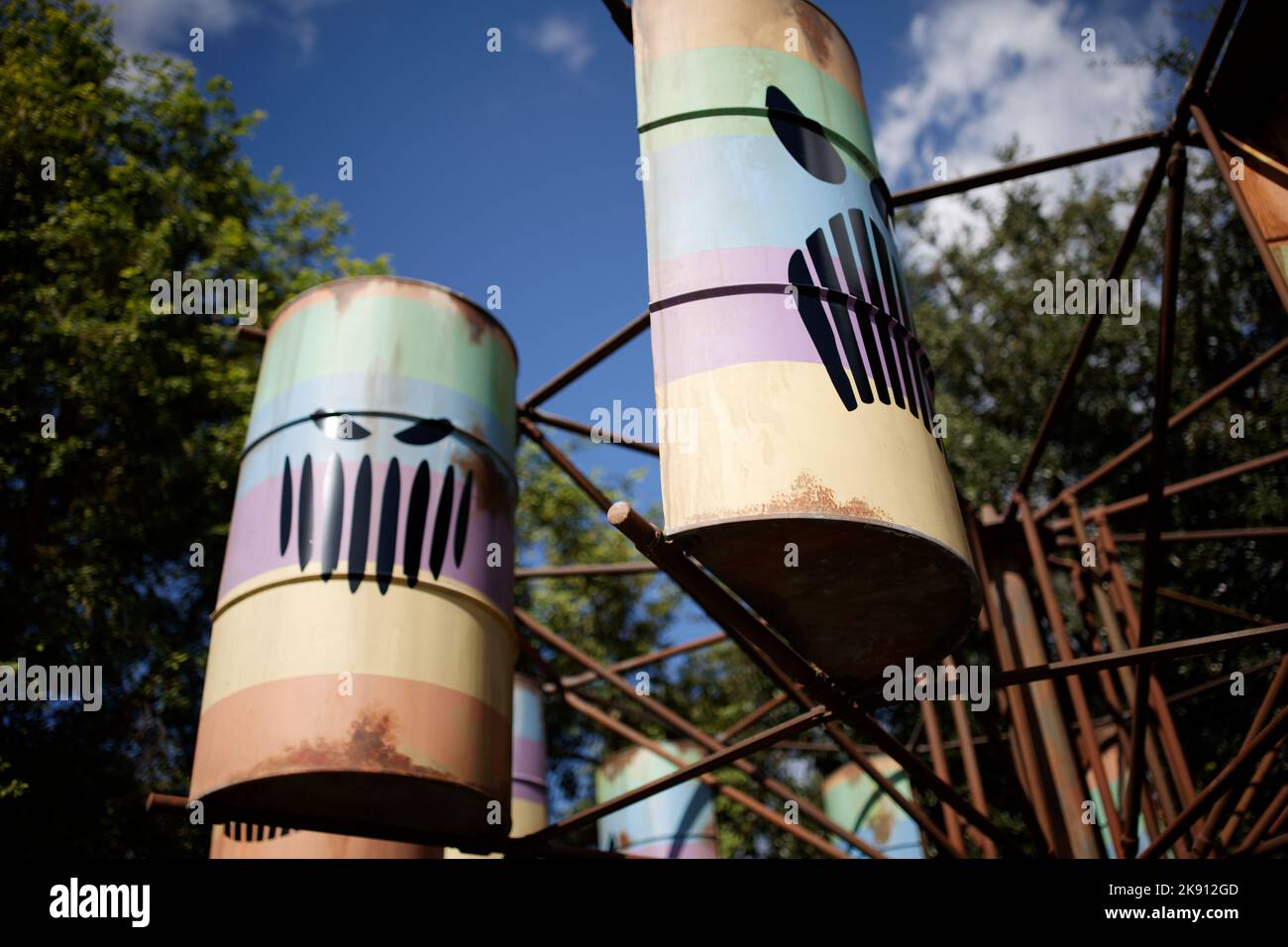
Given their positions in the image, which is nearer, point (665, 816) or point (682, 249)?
point (682, 249)

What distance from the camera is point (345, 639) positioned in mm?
Result: 6086

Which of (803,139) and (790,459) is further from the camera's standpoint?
(803,139)

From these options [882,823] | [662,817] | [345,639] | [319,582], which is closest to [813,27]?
[319,582]

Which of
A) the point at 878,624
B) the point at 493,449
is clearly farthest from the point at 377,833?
the point at 878,624

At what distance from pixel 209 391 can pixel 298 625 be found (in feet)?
34.7

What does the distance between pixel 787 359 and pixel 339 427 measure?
3164mm

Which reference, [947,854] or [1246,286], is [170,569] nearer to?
[947,854]

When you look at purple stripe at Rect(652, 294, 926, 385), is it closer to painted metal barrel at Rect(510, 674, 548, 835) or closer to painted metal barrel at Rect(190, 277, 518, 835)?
painted metal barrel at Rect(190, 277, 518, 835)

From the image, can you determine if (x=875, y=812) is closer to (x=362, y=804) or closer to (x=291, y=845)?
(x=291, y=845)

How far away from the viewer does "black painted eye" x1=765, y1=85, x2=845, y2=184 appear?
18.4 ft

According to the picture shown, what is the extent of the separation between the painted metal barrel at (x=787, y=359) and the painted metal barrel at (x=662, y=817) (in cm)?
747

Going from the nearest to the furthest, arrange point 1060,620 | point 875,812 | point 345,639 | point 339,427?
1. point 345,639
2. point 339,427
3. point 1060,620
4. point 875,812

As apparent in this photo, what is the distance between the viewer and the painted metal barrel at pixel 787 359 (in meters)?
4.59

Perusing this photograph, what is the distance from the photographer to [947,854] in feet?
25.9
